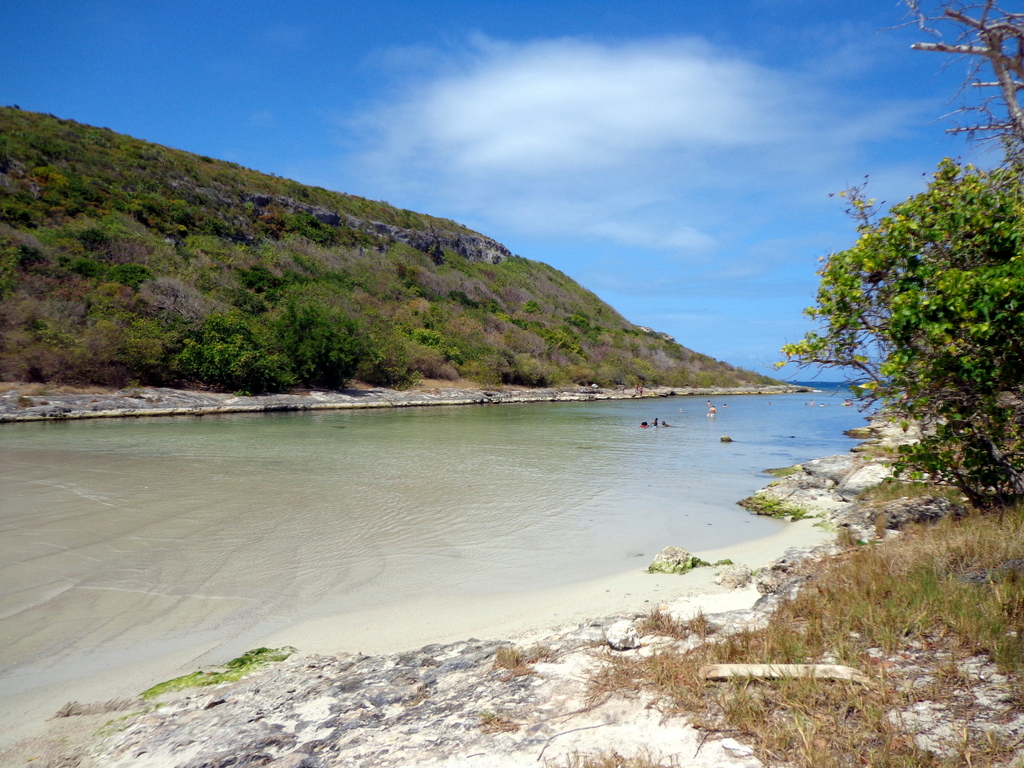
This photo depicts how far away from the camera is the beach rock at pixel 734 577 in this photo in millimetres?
6070

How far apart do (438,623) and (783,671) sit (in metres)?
3.47

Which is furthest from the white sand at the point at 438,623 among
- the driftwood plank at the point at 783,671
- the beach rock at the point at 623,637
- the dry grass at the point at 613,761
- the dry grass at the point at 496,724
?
the dry grass at the point at 613,761

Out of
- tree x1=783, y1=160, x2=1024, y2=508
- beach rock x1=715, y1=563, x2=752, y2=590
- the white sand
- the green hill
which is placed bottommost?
the white sand

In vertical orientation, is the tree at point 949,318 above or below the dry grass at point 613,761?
above

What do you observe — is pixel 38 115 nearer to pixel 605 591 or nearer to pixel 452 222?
pixel 452 222

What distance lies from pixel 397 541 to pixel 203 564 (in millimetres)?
2599

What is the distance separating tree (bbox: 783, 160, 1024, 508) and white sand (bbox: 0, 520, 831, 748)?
2647 mm

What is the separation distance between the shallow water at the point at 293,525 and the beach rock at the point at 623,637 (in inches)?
104

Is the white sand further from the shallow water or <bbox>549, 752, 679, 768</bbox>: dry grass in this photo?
<bbox>549, 752, 679, 768</bbox>: dry grass

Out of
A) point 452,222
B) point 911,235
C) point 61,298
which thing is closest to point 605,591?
point 911,235

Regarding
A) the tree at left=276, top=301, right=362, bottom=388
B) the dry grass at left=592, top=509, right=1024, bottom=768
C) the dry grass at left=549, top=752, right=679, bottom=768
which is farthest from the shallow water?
the tree at left=276, top=301, right=362, bottom=388

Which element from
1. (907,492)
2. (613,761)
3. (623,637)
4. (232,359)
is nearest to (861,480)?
(907,492)

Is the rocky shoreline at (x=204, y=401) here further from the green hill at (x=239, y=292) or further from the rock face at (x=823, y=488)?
the rock face at (x=823, y=488)

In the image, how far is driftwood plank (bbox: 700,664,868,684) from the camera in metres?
2.92
